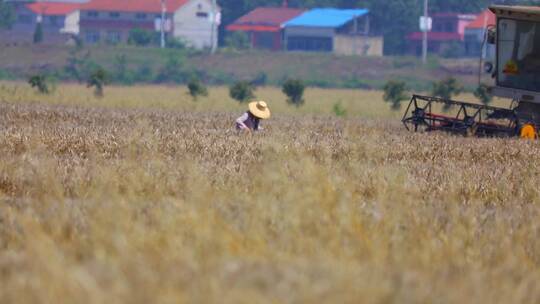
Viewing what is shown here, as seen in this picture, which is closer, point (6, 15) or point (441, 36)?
point (441, 36)

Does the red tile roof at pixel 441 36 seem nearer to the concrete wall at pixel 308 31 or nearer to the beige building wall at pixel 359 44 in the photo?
the beige building wall at pixel 359 44

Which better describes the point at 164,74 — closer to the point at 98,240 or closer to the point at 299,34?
the point at 299,34

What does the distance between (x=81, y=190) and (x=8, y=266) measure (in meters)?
4.34

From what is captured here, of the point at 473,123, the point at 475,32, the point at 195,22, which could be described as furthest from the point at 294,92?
the point at 195,22

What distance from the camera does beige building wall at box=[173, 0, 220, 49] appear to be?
320 feet

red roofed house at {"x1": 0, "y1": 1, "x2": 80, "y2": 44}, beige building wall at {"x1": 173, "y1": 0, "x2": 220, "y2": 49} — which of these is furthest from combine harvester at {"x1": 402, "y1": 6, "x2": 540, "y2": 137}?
red roofed house at {"x1": 0, "y1": 1, "x2": 80, "y2": 44}

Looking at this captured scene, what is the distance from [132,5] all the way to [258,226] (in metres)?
91.0

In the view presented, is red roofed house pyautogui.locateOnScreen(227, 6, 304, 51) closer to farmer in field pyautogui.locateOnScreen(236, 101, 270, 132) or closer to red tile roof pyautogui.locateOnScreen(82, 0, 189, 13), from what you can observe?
red tile roof pyautogui.locateOnScreen(82, 0, 189, 13)

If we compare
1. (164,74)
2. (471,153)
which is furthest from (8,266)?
(164,74)

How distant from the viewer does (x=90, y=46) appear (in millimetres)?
76375

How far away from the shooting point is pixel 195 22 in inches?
3885

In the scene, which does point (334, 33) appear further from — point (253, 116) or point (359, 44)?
point (253, 116)

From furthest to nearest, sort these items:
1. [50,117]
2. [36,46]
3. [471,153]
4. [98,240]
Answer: [36,46]
[50,117]
[471,153]
[98,240]

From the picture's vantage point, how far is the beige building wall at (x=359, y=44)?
294 feet
